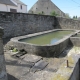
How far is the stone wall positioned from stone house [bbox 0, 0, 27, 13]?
9.66m

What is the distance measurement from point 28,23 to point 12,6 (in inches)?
501

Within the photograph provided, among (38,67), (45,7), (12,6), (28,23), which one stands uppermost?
(45,7)

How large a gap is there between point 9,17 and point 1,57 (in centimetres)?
658

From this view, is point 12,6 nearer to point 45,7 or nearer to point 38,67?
point 45,7

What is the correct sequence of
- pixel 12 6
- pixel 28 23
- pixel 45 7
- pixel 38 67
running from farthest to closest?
pixel 45 7 < pixel 12 6 < pixel 28 23 < pixel 38 67

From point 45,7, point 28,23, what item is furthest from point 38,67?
point 45,7

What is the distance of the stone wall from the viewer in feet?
25.7

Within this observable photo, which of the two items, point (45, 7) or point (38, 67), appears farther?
point (45, 7)

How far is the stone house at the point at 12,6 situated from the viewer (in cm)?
1870

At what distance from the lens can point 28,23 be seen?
985 centimetres

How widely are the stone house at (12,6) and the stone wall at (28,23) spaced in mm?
9657

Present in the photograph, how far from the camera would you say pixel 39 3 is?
89.9 ft

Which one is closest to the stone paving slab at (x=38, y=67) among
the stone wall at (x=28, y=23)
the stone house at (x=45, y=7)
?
the stone wall at (x=28, y=23)

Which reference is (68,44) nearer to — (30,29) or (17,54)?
(17,54)
